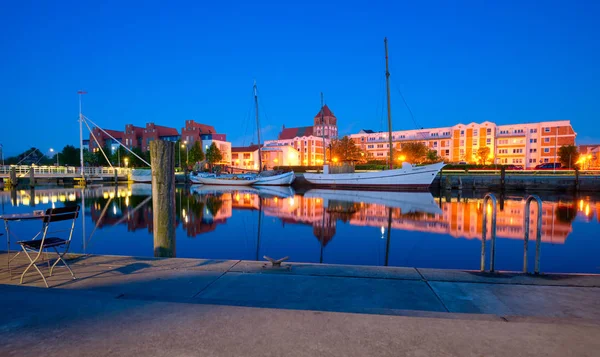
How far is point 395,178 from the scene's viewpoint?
137 feet

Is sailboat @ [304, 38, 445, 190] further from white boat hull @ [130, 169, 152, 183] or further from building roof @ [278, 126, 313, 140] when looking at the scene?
building roof @ [278, 126, 313, 140]

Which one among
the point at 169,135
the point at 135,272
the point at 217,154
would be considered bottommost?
the point at 135,272

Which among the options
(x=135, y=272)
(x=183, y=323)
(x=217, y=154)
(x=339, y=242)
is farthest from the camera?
(x=217, y=154)

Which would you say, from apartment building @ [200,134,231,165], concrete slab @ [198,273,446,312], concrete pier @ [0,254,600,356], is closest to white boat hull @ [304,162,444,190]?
concrete pier @ [0,254,600,356]

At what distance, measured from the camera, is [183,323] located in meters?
3.27

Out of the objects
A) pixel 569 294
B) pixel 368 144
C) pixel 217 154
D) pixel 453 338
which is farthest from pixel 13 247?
pixel 368 144

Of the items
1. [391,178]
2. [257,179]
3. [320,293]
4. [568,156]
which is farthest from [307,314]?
[568,156]

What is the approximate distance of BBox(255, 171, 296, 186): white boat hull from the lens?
52.2 m

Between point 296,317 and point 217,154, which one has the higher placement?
point 217,154

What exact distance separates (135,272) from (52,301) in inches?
64.6

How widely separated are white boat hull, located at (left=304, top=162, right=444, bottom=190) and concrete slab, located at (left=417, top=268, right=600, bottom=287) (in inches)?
1420

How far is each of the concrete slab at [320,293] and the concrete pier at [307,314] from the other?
0.02 metres

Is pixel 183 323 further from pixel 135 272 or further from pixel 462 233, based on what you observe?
pixel 462 233

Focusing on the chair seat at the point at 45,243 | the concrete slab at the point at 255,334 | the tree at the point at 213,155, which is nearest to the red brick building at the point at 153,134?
the tree at the point at 213,155
